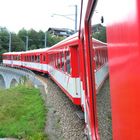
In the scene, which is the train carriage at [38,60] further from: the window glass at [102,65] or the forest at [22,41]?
the forest at [22,41]

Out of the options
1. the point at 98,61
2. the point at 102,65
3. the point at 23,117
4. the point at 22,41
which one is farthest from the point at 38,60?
the point at 22,41

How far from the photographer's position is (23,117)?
12039 millimetres

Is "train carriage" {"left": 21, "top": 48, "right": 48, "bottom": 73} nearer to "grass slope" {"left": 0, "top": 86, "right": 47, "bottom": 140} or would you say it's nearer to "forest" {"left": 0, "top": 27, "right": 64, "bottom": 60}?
"grass slope" {"left": 0, "top": 86, "right": 47, "bottom": 140}

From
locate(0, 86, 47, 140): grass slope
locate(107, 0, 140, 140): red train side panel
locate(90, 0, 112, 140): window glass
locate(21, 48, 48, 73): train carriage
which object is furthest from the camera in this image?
locate(21, 48, 48, 73): train carriage

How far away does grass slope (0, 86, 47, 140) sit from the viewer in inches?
380

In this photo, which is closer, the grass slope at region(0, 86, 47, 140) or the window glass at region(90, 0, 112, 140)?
the window glass at region(90, 0, 112, 140)

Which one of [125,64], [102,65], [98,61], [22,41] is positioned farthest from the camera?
[22,41]

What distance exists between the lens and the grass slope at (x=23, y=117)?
31.7ft

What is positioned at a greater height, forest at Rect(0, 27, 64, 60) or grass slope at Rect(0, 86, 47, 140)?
forest at Rect(0, 27, 64, 60)

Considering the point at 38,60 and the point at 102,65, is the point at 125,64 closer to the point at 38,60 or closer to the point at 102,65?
the point at 102,65

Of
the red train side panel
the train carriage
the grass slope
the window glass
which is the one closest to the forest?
the train carriage

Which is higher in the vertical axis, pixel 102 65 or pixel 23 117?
pixel 102 65

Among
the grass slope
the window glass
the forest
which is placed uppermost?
the forest

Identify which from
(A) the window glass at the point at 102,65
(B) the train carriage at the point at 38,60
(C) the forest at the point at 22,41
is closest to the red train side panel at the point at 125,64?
(A) the window glass at the point at 102,65
